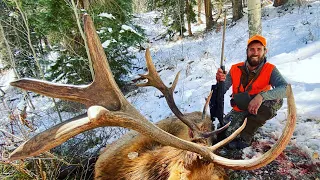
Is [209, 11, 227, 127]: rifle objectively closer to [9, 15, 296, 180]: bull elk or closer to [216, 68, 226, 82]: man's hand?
[216, 68, 226, 82]: man's hand

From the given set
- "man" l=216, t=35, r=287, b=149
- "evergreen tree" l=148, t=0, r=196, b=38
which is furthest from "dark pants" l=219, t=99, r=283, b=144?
"evergreen tree" l=148, t=0, r=196, b=38

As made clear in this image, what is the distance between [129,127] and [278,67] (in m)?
5.30

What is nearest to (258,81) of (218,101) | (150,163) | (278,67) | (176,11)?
(218,101)

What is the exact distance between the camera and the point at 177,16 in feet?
51.9

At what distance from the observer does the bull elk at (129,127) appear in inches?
73.5

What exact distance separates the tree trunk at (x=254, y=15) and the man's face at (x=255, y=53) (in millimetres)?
2977

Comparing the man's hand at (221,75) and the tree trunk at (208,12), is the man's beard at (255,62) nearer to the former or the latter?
the man's hand at (221,75)

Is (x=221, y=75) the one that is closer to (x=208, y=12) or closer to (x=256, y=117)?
(x=256, y=117)

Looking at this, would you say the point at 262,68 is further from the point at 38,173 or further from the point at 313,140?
the point at 38,173

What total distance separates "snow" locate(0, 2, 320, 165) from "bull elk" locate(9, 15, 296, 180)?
1.71 meters

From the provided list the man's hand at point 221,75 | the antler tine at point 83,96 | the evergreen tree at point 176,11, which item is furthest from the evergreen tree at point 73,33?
the evergreen tree at point 176,11

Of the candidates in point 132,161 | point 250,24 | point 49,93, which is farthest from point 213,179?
point 250,24

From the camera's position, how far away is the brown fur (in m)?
Answer: 2.44

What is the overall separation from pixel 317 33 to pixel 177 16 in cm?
878
